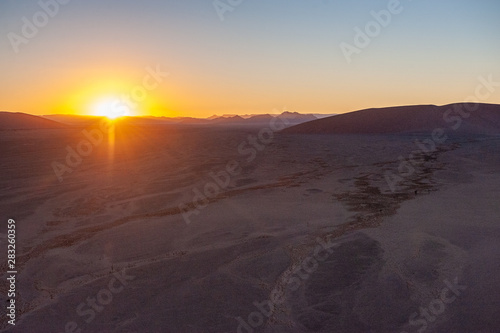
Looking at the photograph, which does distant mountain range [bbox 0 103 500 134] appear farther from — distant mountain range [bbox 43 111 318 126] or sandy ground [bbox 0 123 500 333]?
distant mountain range [bbox 43 111 318 126]

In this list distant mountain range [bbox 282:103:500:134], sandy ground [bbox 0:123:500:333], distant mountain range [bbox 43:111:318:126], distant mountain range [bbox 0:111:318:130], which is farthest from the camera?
distant mountain range [bbox 43:111:318:126]

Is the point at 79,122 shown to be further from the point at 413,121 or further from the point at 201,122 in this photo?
the point at 413,121

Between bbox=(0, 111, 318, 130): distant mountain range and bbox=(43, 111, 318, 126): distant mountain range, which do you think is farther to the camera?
bbox=(43, 111, 318, 126): distant mountain range

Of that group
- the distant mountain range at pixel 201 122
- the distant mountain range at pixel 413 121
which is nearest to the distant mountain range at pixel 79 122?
the distant mountain range at pixel 201 122

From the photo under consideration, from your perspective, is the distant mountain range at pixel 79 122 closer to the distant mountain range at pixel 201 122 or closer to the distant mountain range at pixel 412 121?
the distant mountain range at pixel 201 122

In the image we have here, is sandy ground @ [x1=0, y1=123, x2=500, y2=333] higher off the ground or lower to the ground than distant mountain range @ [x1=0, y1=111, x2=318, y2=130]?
lower

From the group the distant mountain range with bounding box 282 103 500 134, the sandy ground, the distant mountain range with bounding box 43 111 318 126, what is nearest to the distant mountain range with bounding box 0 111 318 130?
the distant mountain range with bounding box 43 111 318 126
